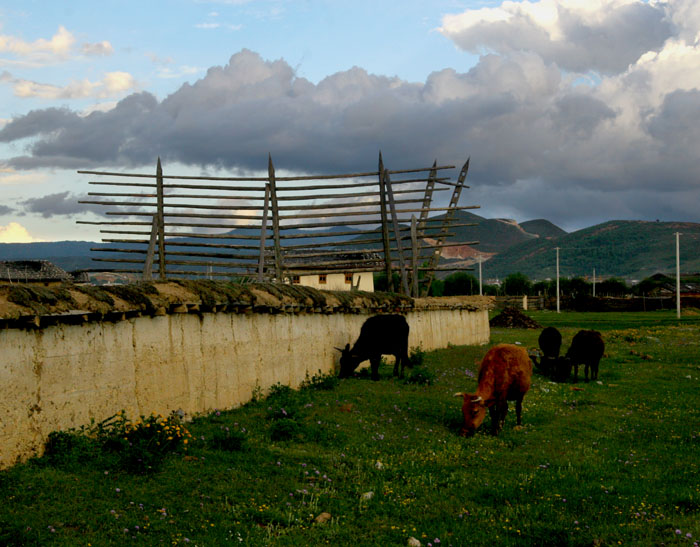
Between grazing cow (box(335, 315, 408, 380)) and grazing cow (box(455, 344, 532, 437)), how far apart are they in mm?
4473

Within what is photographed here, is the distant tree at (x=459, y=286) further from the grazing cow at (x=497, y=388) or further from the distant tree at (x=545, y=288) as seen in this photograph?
the grazing cow at (x=497, y=388)

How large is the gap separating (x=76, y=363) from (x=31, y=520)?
2.70 metres

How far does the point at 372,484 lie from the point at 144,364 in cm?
386

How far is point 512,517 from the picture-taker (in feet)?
24.6

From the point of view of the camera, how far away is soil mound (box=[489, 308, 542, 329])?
48.2 metres

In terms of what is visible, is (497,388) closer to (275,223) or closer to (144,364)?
(144,364)

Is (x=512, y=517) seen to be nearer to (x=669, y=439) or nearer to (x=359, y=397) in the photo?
(x=669, y=439)

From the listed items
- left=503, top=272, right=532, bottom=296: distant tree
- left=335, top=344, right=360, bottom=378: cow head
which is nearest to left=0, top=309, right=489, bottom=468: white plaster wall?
left=335, top=344, right=360, bottom=378: cow head

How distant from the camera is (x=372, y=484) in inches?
334

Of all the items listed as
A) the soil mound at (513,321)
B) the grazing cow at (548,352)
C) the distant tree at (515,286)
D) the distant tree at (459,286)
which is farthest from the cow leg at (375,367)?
the distant tree at (515,286)

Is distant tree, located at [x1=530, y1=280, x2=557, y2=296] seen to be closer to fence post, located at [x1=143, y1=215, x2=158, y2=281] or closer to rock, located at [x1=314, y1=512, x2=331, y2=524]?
fence post, located at [x1=143, y1=215, x2=158, y2=281]

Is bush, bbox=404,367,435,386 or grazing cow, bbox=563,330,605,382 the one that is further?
grazing cow, bbox=563,330,605,382

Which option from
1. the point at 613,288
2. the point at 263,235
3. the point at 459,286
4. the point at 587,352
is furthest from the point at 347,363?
the point at 613,288

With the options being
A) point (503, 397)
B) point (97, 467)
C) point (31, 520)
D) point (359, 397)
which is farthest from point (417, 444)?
point (31, 520)
